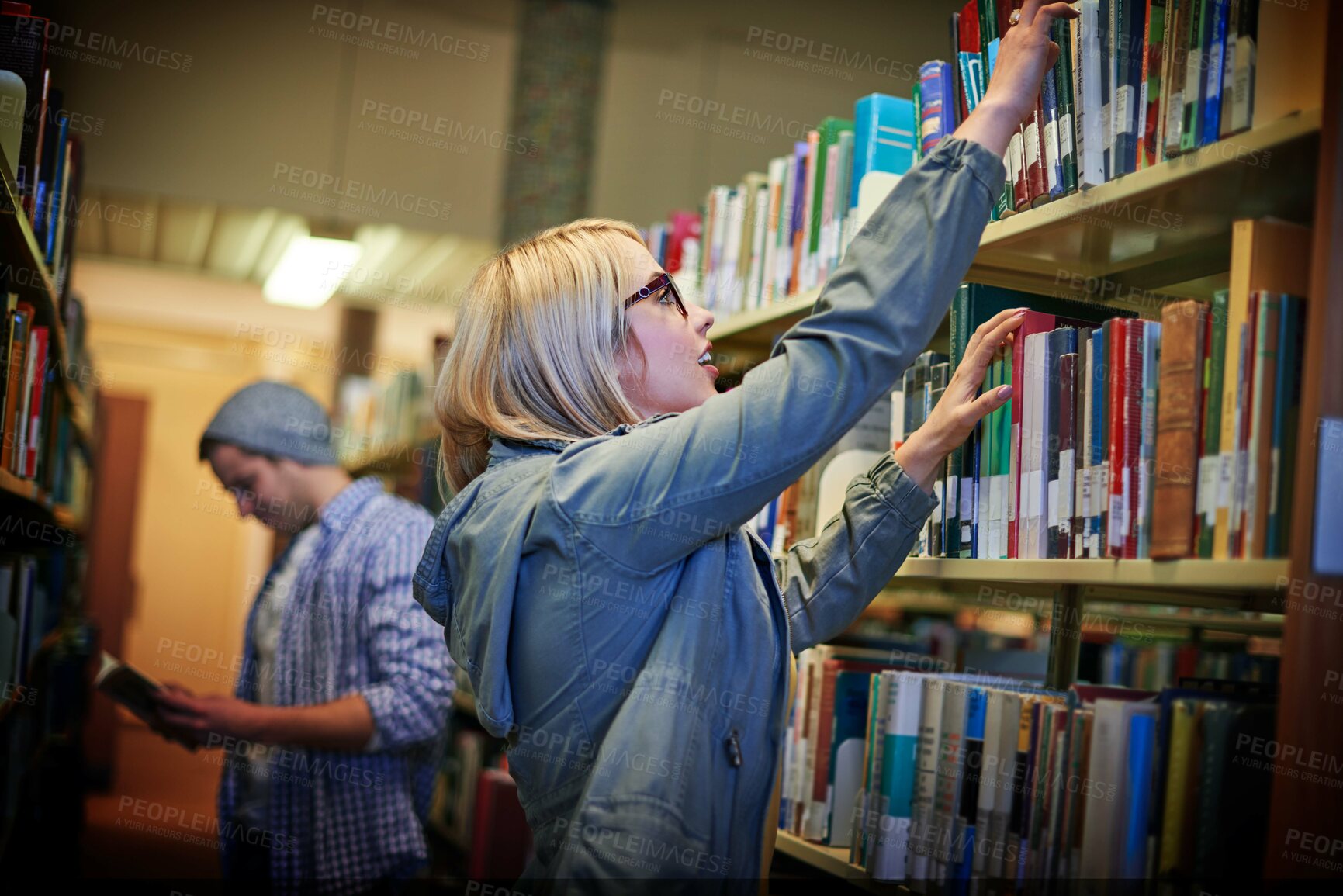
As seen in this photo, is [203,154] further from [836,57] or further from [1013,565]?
[1013,565]

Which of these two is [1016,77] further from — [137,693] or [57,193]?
[137,693]

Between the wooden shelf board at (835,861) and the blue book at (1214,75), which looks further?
A: the wooden shelf board at (835,861)

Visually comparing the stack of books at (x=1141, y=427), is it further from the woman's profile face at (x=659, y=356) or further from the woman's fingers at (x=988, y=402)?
the woman's profile face at (x=659, y=356)

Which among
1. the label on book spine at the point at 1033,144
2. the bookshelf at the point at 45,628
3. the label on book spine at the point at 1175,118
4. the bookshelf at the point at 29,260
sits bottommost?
the bookshelf at the point at 45,628

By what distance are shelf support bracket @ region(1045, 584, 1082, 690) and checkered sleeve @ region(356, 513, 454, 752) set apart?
51.3 inches

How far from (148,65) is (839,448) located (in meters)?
4.21

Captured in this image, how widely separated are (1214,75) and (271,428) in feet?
7.72

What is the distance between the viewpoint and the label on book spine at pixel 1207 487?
3.42 feet

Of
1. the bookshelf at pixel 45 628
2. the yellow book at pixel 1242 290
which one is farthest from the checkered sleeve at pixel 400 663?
the yellow book at pixel 1242 290

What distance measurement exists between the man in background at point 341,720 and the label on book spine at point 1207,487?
5.59 feet

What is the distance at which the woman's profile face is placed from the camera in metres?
1.32

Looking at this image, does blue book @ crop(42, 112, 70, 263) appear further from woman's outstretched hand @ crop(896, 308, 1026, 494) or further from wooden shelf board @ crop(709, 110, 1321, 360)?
woman's outstretched hand @ crop(896, 308, 1026, 494)

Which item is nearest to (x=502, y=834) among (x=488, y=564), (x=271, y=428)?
(x=271, y=428)

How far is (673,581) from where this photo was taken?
1.14 metres
